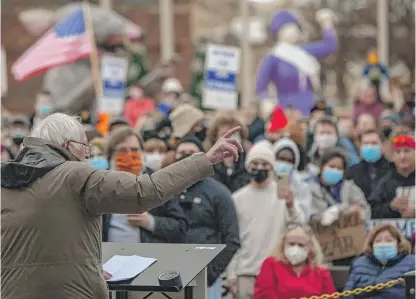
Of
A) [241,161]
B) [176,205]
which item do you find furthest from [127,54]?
[176,205]

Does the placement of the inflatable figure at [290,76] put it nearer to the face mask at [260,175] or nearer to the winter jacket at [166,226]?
the face mask at [260,175]

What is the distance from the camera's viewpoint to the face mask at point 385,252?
689 centimetres

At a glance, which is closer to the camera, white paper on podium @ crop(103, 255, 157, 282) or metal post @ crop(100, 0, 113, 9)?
white paper on podium @ crop(103, 255, 157, 282)

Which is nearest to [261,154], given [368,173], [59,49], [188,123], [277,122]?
[188,123]

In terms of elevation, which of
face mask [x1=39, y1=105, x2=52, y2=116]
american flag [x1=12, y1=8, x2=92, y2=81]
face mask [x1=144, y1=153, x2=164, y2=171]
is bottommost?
face mask [x1=144, y1=153, x2=164, y2=171]

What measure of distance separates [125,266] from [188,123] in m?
3.48

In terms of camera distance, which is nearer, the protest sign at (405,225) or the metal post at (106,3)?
the protest sign at (405,225)

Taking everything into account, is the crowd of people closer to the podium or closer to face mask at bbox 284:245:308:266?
face mask at bbox 284:245:308:266

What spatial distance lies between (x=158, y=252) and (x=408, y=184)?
3.06m

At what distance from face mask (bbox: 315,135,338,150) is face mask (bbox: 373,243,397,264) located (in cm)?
281

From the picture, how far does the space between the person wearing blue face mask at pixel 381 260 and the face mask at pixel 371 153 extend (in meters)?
1.86

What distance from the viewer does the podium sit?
16.3 feet

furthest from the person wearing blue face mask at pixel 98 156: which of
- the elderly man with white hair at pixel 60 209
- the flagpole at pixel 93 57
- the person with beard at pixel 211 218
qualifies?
the flagpole at pixel 93 57

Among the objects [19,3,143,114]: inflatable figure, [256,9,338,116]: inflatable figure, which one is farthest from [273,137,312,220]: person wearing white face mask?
[19,3,143,114]: inflatable figure
